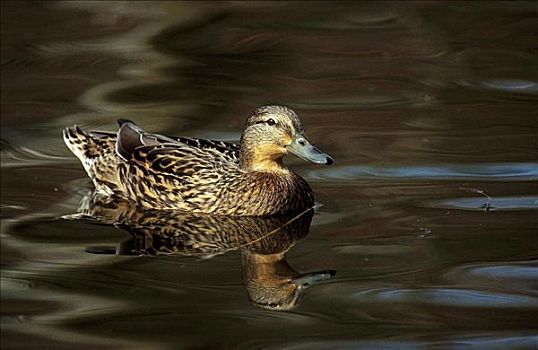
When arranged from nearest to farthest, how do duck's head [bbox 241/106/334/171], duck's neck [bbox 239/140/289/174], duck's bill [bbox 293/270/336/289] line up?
duck's bill [bbox 293/270/336/289] < duck's head [bbox 241/106/334/171] < duck's neck [bbox 239/140/289/174]

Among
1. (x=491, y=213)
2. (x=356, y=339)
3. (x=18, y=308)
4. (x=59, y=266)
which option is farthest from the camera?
(x=491, y=213)

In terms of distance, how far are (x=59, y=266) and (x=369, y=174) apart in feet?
7.58

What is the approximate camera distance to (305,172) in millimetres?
10023

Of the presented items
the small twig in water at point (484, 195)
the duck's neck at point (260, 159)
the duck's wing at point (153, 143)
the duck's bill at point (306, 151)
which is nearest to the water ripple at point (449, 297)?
the small twig in water at point (484, 195)

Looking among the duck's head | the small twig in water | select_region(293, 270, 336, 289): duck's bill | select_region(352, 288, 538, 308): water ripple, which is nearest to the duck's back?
the duck's head

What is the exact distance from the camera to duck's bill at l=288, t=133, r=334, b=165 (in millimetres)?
9203

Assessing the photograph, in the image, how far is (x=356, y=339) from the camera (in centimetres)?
695

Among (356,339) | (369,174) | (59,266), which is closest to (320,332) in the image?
(356,339)

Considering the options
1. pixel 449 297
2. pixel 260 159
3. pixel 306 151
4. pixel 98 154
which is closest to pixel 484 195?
pixel 306 151

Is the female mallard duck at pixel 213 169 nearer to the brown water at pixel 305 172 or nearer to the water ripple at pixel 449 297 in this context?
the brown water at pixel 305 172

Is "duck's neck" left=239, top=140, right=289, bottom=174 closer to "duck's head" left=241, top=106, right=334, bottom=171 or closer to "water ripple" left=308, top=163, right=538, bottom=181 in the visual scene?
"duck's head" left=241, top=106, right=334, bottom=171

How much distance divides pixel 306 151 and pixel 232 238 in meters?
0.80

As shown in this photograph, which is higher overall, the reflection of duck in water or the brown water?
the brown water

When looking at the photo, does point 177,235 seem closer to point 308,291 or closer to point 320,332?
point 308,291
